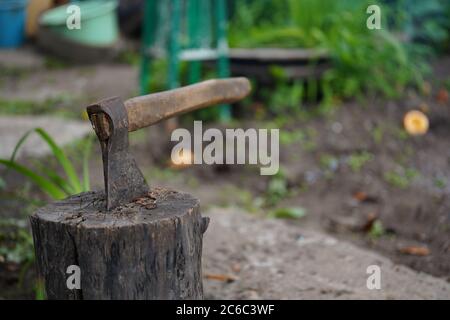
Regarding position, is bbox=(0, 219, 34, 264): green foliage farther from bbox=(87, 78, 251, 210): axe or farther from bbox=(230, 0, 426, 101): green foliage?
bbox=(230, 0, 426, 101): green foliage

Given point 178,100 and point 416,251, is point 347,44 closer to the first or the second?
point 416,251

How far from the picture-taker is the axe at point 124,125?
6.18 feet

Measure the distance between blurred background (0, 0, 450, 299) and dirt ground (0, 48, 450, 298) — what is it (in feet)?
0.03

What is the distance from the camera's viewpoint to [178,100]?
7.00ft

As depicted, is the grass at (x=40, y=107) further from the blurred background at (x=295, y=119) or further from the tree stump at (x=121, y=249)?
the tree stump at (x=121, y=249)

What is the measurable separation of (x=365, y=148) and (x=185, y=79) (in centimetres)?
180

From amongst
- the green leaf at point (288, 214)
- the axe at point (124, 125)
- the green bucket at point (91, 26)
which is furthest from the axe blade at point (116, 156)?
the green bucket at point (91, 26)

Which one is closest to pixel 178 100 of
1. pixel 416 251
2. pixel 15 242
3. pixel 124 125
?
pixel 124 125

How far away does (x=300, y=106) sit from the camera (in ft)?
17.2

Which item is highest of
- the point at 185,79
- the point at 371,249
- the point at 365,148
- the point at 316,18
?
the point at 316,18

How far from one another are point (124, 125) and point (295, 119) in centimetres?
328

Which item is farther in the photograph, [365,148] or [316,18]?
[316,18]
